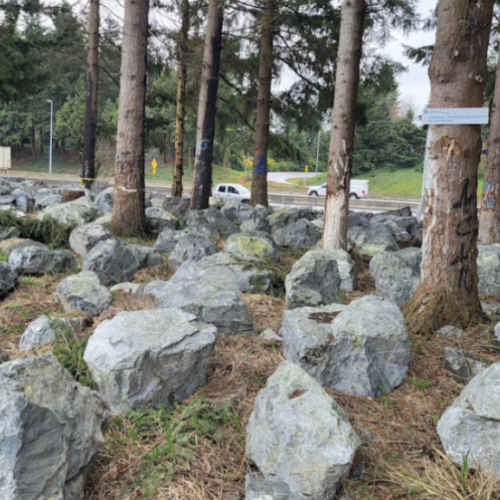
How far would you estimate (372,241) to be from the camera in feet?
26.8

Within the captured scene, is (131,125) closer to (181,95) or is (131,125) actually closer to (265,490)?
(181,95)

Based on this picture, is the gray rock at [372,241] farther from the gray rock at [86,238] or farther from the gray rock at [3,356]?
the gray rock at [3,356]

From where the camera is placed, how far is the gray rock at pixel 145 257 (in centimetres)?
634

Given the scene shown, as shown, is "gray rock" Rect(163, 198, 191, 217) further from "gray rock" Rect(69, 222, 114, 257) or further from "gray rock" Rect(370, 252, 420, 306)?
"gray rock" Rect(370, 252, 420, 306)

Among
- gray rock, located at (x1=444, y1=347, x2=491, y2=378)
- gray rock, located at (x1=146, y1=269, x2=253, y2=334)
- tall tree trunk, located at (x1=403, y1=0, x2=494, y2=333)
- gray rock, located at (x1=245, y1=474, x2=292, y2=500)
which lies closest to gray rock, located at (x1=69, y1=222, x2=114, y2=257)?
gray rock, located at (x1=146, y1=269, x2=253, y2=334)

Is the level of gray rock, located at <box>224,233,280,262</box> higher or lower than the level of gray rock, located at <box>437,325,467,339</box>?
higher

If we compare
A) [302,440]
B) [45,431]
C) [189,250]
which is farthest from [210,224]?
[45,431]

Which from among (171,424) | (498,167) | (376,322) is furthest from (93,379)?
(498,167)

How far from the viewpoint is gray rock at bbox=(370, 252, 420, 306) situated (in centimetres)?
508

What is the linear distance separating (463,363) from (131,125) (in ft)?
21.8

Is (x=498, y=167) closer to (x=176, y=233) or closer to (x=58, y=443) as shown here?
(x=176, y=233)

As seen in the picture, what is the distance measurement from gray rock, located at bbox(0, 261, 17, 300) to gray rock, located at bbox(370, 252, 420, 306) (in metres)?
3.77

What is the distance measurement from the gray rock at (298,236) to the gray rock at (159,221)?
1841mm

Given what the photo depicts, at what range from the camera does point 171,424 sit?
2879 mm
